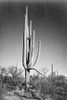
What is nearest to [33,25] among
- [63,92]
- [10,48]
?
[10,48]

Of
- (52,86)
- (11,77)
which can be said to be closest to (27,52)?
(11,77)

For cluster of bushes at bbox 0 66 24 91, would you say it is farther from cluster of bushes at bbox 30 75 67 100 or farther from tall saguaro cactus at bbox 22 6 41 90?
tall saguaro cactus at bbox 22 6 41 90

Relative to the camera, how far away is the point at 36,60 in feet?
21.9

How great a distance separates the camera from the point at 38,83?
667cm

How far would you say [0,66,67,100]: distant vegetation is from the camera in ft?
20.7

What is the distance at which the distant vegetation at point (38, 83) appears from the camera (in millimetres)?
6305

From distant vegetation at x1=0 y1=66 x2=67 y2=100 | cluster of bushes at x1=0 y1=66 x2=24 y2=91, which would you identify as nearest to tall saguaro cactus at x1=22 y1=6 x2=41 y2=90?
distant vegetation at x1=0 y1=66 x2=67 y2=100

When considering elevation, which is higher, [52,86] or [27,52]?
[27,52]

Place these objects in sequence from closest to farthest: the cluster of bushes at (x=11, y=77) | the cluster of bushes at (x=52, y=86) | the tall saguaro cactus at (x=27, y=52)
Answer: the cluster of bushes at (x=52, y=86), the tall saguaro cactus at (x=27, y=52), the cluster of bushes at (x=11, y=77)

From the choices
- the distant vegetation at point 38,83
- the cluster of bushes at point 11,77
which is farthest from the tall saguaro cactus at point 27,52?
the cluster of bushes at point 11,77

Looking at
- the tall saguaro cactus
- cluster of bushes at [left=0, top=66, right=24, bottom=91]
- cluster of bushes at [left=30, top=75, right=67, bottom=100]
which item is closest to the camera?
cluster of bushes at [left=30, top=75, right=67, bottom=100]

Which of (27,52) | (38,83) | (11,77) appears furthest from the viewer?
(11,77)

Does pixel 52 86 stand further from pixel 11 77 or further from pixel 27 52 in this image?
pixel 11 77

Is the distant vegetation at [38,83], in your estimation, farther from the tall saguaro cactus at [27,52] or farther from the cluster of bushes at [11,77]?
Result: the tall saguaro cactus at [27,52]
